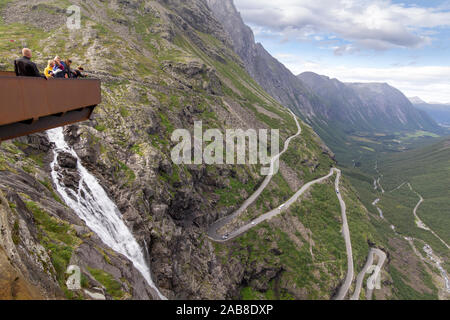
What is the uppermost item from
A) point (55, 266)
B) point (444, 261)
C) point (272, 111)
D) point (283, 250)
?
point (272, 111)

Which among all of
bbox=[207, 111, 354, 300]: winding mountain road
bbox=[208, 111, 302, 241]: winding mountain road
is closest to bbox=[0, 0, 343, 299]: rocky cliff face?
bbox=[208, 111, 302, 241]: winding mountain road

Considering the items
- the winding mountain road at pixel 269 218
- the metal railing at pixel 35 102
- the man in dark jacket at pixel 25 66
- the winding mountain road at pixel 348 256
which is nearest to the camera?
the metal railing at pixel 35 102

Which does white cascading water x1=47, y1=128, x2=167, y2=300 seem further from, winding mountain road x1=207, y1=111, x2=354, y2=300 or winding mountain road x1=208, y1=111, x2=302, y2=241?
winding mountain road x1=207, y1=111, x2=354, y2=300

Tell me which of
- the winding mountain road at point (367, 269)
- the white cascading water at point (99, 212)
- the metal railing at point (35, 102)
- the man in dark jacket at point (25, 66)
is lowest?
the winding mountain road at point (367, 269)

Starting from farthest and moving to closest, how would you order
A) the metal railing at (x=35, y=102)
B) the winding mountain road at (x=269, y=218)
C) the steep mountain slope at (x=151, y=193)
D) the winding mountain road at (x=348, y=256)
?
1. the winding mountain road at (x=348, y=256)
2. the winding mountain road at (x=269, y=218)
3. the steep mountain slope at (x=151, y=193)
4. the metal railing at (x=35, y=102)

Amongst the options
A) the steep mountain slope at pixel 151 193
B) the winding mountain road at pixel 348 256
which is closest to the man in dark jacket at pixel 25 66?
the steep mountain slope at pixel 151 193

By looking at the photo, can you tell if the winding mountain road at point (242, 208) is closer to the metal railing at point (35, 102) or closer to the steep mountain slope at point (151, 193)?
the steep mountain slope at point (151, 193)

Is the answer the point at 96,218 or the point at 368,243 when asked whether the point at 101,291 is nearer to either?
the point at 96,218

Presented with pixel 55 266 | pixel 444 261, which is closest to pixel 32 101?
pixel 55 266

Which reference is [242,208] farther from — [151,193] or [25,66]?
[25,66]
